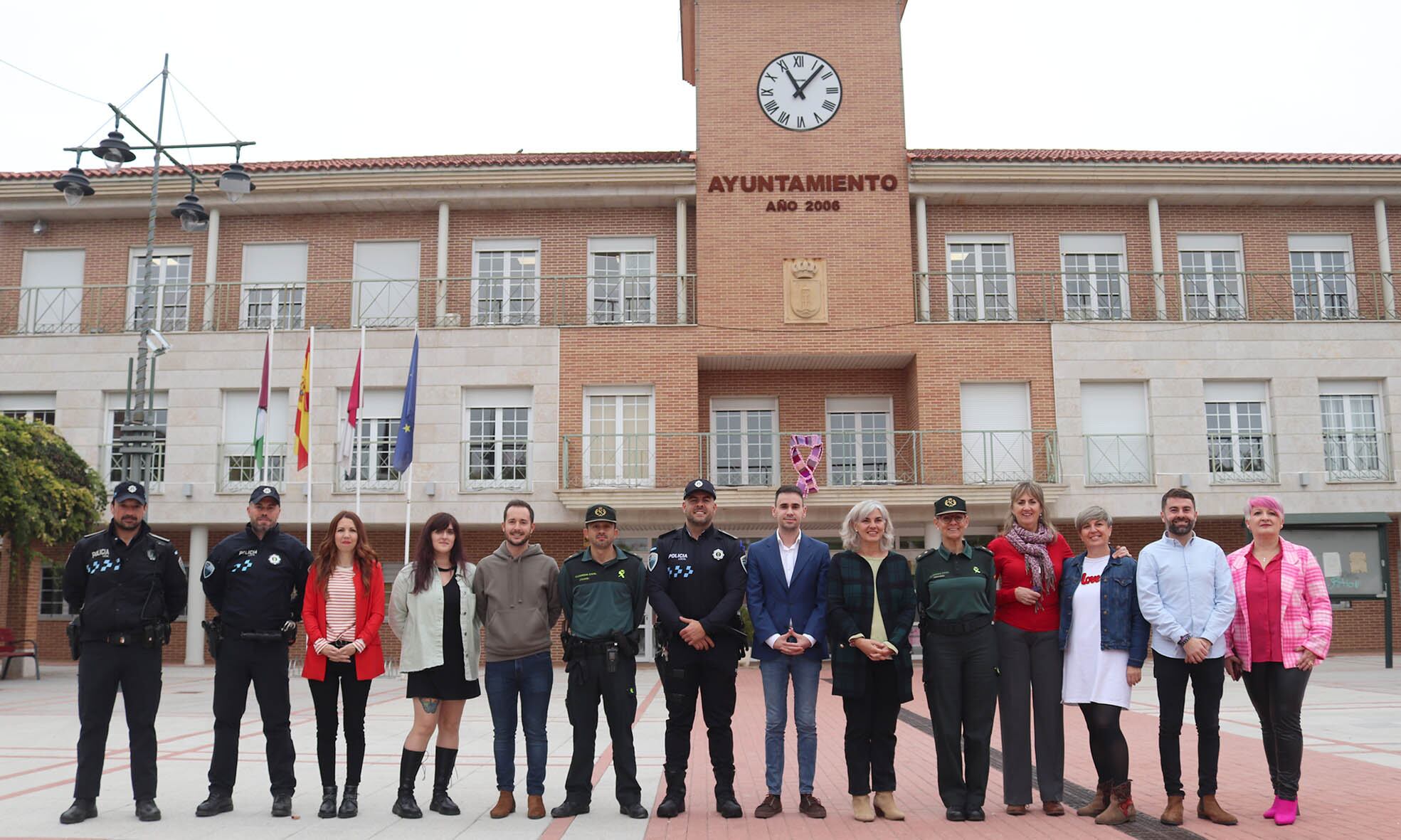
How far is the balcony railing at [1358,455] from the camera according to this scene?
66.7ft

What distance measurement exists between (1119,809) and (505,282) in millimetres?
17452

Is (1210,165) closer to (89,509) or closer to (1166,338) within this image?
(1166,338)

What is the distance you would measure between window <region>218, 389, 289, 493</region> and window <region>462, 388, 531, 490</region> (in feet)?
11.6

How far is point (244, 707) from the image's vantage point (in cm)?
629

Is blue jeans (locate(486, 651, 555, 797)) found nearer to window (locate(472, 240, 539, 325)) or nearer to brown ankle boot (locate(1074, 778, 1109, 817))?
Result: brown ankle boot (locate(1074, 778, 1109, 817))

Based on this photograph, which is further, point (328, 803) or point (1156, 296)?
point (1156, 296)

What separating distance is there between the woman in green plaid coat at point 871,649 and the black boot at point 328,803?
294 centimetres

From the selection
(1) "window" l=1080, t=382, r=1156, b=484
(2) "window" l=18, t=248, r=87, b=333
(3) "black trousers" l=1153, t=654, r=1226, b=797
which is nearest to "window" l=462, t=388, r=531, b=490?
(2) "window" l=18, t=248, r=87, b=333

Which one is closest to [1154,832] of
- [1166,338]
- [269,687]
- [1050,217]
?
[269,687]

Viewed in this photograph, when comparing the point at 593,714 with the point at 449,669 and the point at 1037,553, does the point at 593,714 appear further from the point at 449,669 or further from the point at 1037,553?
the point at 1037,553

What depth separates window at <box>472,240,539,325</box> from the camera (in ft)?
70.1

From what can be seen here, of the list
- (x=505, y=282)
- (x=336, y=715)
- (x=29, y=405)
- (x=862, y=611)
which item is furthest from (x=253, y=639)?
(x=29, y=405)

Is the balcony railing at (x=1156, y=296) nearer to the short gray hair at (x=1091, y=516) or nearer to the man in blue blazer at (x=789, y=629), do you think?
the short gray hair at (x=1091, y=516)

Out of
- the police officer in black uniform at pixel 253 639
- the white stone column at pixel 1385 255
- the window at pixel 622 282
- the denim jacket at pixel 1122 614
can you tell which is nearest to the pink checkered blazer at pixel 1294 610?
the denim jacket at pixel 1122 614
